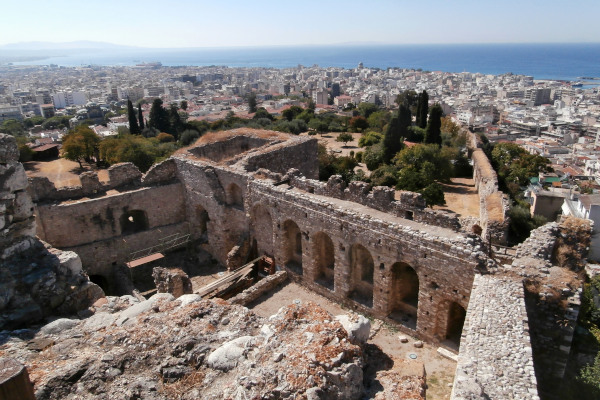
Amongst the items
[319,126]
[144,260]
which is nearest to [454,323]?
[144,260]

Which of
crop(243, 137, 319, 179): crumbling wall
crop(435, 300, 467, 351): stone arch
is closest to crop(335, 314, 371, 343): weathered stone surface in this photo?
crop(435, 300, 467, 351): stone arch

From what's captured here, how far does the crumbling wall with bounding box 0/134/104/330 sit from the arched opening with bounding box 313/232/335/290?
7733mm

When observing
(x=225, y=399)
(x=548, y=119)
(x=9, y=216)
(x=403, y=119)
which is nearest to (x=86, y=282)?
(x=9, y=216)

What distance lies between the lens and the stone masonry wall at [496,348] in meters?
6.33

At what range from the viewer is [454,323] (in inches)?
459

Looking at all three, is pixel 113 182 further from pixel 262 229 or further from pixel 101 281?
pixel 262 229

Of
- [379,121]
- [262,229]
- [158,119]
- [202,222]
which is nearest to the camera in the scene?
[262,229]

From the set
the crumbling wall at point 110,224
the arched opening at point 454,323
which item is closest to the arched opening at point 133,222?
the crumbling wall at point 110,224

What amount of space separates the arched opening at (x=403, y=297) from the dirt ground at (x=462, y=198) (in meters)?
13.9

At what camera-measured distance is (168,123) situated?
183ft

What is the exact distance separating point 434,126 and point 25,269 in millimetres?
36766

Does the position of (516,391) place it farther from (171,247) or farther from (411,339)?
(171,247)

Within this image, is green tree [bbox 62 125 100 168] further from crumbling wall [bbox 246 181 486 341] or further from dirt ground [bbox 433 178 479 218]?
dirt ground [bbox 433 178 479 218]

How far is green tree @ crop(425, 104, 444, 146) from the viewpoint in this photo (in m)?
38.6
